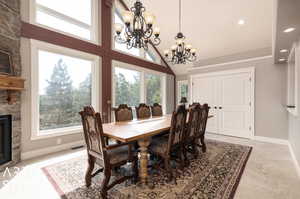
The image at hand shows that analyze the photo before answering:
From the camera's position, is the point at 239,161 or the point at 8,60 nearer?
the point at 8,60

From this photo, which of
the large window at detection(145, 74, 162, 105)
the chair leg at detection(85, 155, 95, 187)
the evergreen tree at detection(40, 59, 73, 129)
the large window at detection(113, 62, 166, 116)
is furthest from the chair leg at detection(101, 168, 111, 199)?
the large window at detection(145, 74, 162, 105)

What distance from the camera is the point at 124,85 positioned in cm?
479

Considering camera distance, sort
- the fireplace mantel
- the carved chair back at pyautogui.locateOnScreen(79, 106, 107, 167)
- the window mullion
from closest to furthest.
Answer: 1. the carved chair back at pyautogui.locateOnScreen(79, 106, 107, 167)
2. the fireplace mantel
3. the window mullion

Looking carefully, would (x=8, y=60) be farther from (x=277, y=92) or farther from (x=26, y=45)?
(x=277, y=92)

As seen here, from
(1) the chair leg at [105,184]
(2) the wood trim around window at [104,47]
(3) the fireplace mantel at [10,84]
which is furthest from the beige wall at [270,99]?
(3) the fireplace mantel at [10,84]

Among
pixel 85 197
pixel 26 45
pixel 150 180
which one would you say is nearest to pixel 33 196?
pixel 85 197

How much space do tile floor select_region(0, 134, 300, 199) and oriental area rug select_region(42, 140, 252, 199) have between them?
11 cm

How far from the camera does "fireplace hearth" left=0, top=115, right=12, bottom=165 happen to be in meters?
2.42

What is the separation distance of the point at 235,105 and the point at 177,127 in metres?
3.31

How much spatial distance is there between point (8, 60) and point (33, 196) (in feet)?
7.27

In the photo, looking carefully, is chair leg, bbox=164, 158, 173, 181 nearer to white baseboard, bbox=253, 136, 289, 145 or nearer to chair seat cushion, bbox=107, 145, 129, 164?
chair seat cushion, bbox=107, 145, 129, 164

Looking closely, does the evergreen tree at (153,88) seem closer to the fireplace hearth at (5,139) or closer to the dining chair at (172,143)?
the dining chair at (172,143)

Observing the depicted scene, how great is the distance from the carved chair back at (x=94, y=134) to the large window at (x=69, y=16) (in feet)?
8.73

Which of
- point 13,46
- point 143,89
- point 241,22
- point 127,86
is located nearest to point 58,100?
point 13,46
